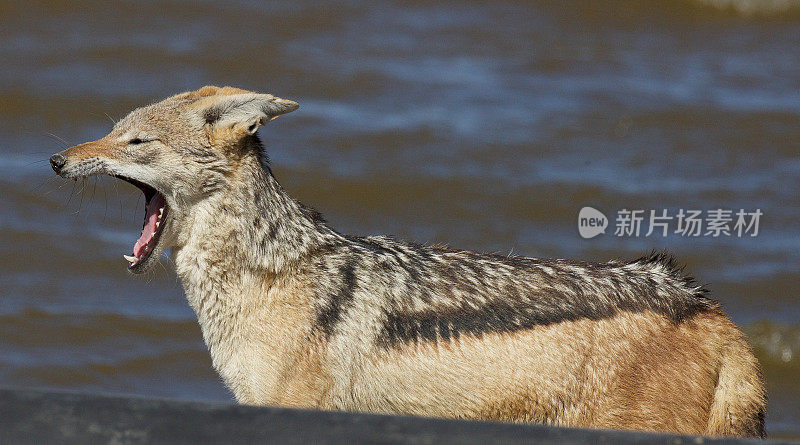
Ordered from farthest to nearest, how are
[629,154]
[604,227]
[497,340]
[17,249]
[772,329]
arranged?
[629,154]
[604,227]
[17,249]
[772,329]
[497,340]

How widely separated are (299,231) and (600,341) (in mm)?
1800

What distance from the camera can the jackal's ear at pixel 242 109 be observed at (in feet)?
18.3

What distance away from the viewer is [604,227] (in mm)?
11242

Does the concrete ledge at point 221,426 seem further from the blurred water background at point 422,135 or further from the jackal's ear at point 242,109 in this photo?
the blurred water background at point 422,135

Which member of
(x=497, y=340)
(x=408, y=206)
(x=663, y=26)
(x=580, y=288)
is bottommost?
(x=497, y=340)

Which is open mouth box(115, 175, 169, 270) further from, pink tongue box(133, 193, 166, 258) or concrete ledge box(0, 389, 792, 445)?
concrete ledge box(0, 389, 792, 445)

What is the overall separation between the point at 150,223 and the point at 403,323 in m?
1.52

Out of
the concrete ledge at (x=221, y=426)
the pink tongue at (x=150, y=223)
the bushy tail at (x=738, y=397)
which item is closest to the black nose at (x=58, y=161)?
the pink tongue at (x=150, y=223)

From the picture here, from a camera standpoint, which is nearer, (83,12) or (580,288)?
(580,288)

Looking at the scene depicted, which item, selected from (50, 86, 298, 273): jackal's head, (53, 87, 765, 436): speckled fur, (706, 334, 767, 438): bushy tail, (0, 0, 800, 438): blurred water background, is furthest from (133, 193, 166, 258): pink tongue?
(706, 334, 767, 438): bushy tail

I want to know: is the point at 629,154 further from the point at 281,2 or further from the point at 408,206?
the point at 281,2

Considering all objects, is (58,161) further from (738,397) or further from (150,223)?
(738,397)

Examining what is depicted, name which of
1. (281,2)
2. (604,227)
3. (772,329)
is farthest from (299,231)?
(281,2)

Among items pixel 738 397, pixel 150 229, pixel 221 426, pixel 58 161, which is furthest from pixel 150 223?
pixel 221 426
